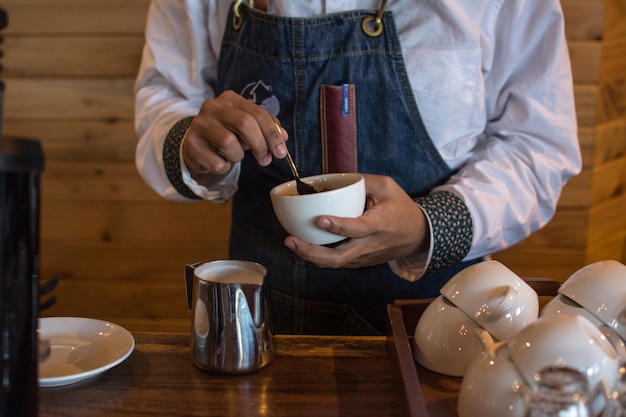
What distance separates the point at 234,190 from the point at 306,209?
454 mm

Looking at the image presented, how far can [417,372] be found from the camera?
0.92 m

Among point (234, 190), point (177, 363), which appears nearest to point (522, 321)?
point (177, 363)

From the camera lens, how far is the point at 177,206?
2.24 meters

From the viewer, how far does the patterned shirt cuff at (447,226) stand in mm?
1193

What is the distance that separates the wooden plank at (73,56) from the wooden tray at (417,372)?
4.63 feet

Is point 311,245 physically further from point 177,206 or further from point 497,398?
point 177,206

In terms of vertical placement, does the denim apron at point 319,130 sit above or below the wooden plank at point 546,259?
above

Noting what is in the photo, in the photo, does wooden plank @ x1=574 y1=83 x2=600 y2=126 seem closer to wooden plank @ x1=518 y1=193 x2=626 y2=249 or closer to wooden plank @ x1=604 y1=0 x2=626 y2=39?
wooden plank @ x1=604 y1=0 x2=626 y2=39

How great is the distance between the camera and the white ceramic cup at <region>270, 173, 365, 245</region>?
96 centimetres

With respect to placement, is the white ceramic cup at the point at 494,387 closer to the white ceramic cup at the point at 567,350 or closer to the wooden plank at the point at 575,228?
the white ceramic cup at the point at 567,350

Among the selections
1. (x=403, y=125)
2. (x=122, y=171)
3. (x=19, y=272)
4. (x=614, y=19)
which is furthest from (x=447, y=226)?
(x=122, y=171)

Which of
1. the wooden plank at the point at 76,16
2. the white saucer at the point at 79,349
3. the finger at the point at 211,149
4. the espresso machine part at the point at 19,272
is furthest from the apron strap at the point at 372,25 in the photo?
the wooden plank at the point at 76,16

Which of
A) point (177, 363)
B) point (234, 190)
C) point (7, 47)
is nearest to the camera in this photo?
point (177, 363)

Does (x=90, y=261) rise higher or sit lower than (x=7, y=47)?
lower
